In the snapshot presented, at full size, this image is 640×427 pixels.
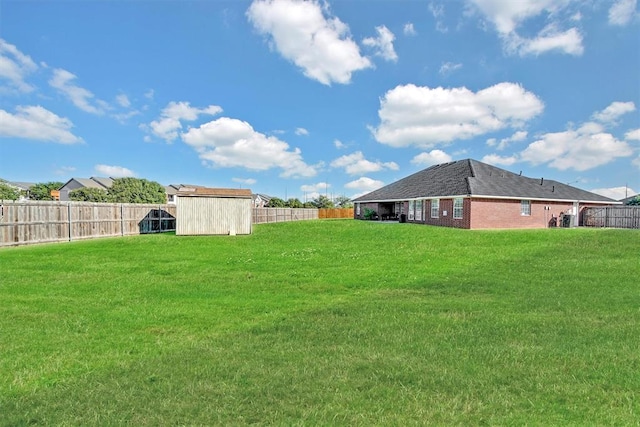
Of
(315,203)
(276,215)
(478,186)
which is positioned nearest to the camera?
(478,186)

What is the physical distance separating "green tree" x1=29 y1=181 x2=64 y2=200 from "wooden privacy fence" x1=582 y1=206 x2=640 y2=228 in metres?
77.6

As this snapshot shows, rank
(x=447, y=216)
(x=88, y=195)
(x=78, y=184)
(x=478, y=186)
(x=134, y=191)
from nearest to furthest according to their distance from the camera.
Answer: (x=478, y=186), (x=447, y=216), (x=88, y=195), (x=134, y=191), (x=78, y=184)

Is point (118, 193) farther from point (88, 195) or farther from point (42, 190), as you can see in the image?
point (42, 190)

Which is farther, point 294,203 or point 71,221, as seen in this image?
point 294,203

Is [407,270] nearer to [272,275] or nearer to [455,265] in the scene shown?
[455,265]

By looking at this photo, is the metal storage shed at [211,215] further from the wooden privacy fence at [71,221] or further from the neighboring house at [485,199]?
the neighboring house at [485,199]

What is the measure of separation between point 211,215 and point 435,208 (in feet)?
57.4

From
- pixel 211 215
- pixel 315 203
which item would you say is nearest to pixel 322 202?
pixel 315 203

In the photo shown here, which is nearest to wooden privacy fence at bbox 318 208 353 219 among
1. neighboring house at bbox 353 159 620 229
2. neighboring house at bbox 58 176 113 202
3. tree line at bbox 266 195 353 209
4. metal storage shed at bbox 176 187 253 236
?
tree line at bbox 266 195 353 209

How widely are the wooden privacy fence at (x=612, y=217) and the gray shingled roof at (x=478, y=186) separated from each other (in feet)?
4.81

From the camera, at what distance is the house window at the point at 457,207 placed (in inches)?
1043

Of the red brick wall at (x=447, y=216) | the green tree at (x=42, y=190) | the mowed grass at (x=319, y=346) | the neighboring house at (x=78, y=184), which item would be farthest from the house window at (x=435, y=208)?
the green tree at (x=42, y=190)

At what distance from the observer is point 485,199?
1030 inches

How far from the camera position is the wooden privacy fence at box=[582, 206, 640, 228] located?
28375 millimetres
